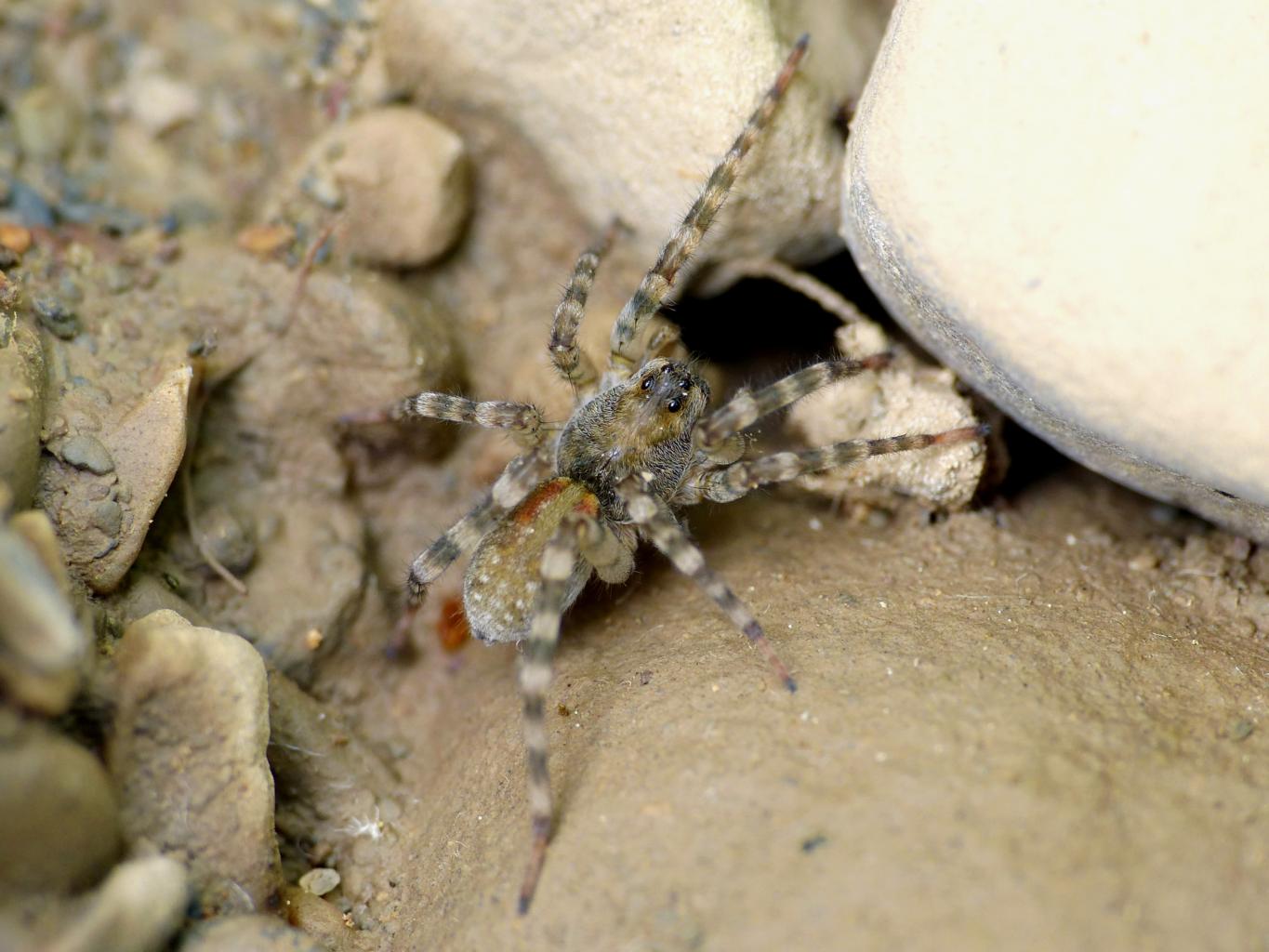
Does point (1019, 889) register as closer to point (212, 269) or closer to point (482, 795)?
point (482, 795)

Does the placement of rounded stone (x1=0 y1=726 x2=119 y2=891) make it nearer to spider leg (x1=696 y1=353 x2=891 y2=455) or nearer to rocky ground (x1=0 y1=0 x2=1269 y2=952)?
A: rocky ground (x1=0 y1=0 x2=1269 y2=952)

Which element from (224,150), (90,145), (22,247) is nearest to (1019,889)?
(22,247)

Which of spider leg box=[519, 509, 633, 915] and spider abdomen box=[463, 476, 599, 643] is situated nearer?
spider leg box=[519, 509, 633, 915]

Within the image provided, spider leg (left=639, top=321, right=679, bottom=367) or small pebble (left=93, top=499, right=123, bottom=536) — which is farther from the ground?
small pebble (left=93, top=499, right=123, bottom=536)

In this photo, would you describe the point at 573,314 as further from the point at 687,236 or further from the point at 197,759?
the point at 197,759

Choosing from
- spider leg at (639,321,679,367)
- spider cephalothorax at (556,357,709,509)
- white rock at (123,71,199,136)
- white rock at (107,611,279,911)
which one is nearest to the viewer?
white rock at (107,611,279,911)

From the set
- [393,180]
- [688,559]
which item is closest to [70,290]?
[393,180]

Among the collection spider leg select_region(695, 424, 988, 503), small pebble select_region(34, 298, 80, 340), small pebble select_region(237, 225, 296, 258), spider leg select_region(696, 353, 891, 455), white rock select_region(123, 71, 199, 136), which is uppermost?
white rock select_region(123, 71, 199, 136)

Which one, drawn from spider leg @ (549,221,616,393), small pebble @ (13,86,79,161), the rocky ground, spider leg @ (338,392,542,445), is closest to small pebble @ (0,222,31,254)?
the rocky ground
